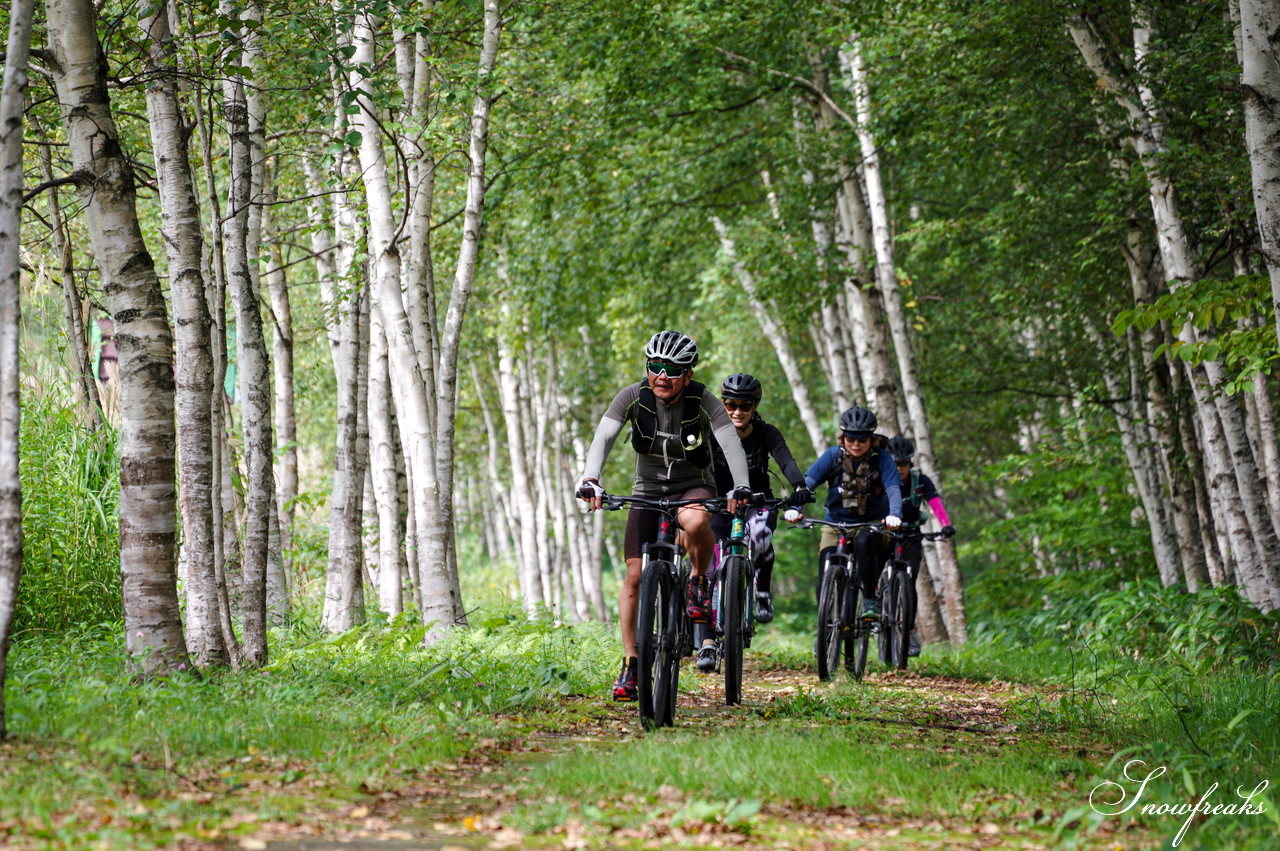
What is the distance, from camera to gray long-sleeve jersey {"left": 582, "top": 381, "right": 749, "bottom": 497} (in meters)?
7.10

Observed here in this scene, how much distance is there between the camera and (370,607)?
14.4 m

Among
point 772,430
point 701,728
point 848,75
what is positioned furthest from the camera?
point 848,75

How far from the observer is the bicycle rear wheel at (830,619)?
9555 millimetres

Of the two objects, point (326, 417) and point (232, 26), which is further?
point (326, 417)

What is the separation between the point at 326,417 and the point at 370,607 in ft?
63.8

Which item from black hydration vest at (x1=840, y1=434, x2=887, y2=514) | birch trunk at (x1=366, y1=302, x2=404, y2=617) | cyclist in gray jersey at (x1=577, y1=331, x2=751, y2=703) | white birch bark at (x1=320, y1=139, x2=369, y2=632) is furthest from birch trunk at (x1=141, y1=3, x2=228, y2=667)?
birch trunk at (x1=366, y1=302, x2=404, y2=617)

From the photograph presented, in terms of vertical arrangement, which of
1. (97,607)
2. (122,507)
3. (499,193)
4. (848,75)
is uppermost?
(848,75)

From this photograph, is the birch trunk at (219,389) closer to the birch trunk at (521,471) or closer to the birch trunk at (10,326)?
the birch trunk at (10,326)

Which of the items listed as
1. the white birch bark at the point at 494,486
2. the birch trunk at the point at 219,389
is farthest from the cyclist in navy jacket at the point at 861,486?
the white birch bark at the point at 494,486

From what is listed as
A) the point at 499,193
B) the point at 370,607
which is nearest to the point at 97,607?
the point at 370,607

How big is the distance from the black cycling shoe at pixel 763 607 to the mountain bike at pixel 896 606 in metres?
1.13

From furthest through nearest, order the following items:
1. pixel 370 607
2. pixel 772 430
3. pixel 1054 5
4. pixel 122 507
→ pixel 370 607 → pixel 1054 5 → pixel 772 430 → pixel 122 507

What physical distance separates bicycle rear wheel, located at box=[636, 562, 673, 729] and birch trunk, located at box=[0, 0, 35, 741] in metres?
3.10

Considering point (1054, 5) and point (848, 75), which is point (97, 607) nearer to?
point (1054, 5)
